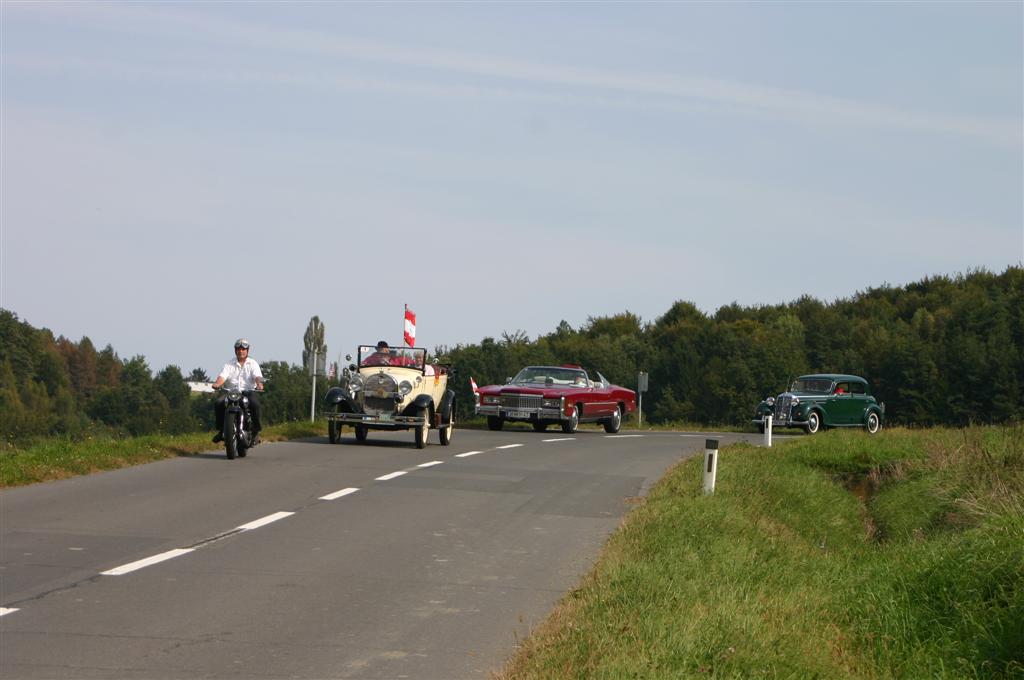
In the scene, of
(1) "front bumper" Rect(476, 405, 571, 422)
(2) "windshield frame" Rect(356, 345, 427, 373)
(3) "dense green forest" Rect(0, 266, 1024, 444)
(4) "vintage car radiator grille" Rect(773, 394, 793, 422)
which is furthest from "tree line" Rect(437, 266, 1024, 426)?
(2) "windshield frame" Rect(356, 345, 427, 373)

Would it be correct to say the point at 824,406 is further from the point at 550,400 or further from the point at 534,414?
the point at 534,414

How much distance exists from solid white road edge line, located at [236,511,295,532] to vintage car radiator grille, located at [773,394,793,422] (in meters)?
27.0

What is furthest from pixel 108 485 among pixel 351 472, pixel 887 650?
pixel 887 650

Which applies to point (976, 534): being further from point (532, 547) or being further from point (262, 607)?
point (262, 607)

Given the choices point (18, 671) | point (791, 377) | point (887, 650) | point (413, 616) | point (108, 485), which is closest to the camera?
point (18, 671)

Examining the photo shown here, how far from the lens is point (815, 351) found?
4227 inches

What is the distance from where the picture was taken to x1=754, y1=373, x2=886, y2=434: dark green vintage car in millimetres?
37344

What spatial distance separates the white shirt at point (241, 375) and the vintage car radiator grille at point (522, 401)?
44.4 ft

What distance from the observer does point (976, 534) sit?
447 inches

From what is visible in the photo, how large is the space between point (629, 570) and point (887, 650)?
184 cm

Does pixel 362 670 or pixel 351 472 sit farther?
pixel 351 472

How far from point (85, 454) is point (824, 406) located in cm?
2598

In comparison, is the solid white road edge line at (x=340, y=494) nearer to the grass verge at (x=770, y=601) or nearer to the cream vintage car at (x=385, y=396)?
the grass verge at (x=770, y=601)

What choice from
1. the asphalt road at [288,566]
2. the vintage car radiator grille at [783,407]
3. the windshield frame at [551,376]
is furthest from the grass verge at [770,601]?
the vintage car radiator grille at [783,407]
